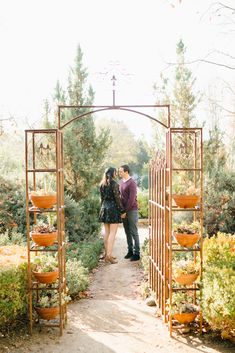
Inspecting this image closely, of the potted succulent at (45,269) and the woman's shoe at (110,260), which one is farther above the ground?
the potted succulent at (45,269)

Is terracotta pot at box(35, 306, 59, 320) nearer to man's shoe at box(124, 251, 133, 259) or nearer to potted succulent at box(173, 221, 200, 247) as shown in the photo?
potted succulent at box(173, 221, 200, 247)

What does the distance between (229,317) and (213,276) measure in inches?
20.2

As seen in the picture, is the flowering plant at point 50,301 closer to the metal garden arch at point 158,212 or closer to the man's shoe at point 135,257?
the metal garden arch at point 158,212

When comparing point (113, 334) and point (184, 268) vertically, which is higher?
point (184, 268)

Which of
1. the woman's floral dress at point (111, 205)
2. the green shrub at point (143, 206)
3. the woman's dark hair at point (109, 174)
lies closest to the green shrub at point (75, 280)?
the woman's floral dress at point (111, 205)

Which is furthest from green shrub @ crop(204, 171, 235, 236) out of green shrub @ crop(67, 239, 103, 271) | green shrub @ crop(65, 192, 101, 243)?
green shrub @ crop(65, 192, 101, 243)

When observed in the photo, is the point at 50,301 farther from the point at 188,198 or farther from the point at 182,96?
the point at 182,96

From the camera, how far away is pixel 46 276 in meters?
5.16

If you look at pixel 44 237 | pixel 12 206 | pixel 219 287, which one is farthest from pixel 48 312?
pixel 12 206

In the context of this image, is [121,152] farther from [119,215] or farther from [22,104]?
[119,215]

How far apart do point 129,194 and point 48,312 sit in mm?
4009

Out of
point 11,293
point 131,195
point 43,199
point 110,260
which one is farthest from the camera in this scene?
point 110,260

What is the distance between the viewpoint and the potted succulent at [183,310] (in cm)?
516

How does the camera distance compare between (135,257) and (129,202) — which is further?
(135,257)
